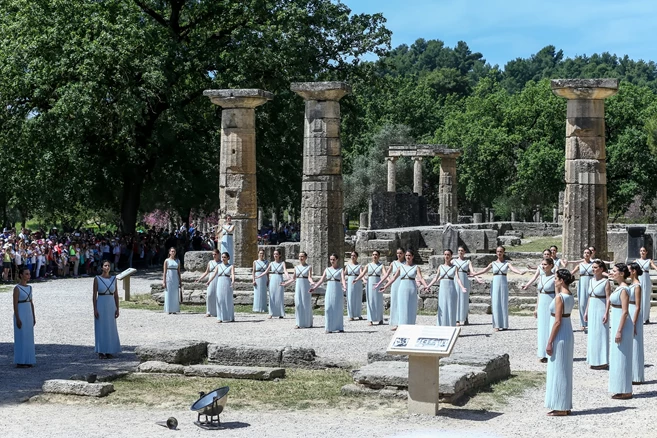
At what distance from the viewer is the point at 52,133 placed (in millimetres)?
32844

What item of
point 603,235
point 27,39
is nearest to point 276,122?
point 27,39

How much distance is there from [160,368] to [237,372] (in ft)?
3.74

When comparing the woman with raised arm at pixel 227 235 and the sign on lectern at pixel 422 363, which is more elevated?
the woman with raised arm at pixel 227 235

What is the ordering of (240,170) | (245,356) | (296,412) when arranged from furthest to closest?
(240,170) → (245,356) → (296,412)

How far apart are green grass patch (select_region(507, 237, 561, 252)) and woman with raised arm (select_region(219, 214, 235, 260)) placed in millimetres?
13536

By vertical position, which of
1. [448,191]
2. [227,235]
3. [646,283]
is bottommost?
[646,283]

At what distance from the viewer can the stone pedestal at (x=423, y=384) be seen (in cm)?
1158

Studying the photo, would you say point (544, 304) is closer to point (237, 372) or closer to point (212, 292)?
point (237, 372)

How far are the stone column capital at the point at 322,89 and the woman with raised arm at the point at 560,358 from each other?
43.4 ft

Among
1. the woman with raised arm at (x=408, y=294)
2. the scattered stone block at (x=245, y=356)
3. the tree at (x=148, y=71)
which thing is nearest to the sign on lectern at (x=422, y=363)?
the scattered stone block at (x=245, y=356)

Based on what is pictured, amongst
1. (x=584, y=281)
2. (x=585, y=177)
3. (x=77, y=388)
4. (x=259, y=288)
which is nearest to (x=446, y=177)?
(x=585, y=177)

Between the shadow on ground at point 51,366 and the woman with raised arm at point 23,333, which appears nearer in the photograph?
the shadow on ground at point 51,366

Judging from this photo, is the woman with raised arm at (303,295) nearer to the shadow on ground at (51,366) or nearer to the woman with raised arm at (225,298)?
the woman with raised arm at (225,298)

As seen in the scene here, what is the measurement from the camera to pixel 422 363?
11.6 m
